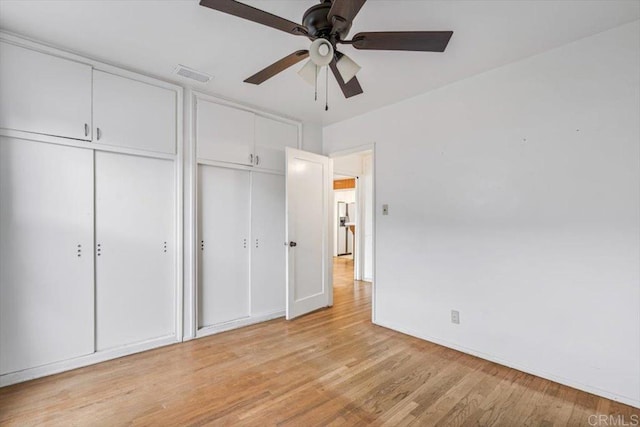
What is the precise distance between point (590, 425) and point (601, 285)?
0.90 m

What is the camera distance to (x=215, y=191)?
330 centimetres

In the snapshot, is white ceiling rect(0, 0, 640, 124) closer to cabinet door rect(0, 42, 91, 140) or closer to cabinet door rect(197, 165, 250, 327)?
cabinet door rect(0, 42, 91, 140)

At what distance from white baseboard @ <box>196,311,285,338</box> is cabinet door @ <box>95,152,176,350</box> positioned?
32 cm

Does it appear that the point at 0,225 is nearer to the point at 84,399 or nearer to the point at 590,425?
the point at 84,399

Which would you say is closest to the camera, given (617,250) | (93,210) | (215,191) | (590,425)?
(590,425)

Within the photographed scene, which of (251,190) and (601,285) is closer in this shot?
(601,285)

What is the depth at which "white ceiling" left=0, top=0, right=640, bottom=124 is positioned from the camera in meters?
1.85

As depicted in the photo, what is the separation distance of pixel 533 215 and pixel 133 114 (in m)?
3.58

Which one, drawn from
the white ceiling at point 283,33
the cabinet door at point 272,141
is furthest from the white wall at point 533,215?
the cabinet door at point 272,141

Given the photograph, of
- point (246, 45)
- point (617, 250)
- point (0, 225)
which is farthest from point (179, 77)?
point (617, 250)

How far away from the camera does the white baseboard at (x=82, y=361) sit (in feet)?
7.21

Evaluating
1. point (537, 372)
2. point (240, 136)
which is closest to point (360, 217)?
point (240, 136)

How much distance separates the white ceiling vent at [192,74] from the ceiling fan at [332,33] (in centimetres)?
134

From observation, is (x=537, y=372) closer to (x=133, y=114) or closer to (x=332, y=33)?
(x=332, y=33)
